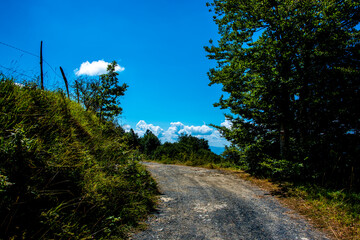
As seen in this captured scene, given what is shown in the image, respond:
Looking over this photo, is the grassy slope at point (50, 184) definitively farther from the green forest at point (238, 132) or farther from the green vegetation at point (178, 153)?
the green vegetation at point (178, 153)

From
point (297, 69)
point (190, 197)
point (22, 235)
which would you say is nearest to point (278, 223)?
point (190, 197)

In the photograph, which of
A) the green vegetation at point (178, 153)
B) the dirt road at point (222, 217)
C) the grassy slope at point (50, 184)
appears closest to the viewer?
the grassy slope at point (50, 184)

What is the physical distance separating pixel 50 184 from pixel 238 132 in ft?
22.9

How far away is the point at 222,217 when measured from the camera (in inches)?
150

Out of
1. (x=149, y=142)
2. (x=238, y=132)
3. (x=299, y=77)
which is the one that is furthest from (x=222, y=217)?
(x=149, y=142)

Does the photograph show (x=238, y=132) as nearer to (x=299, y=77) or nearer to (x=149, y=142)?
(x=299, y=77)

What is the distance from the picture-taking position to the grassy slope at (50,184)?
2.25 metres

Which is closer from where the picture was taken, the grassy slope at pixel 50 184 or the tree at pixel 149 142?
the grassy slope at pixel 50 184

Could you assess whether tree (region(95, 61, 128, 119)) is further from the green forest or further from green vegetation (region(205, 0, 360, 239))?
green vegetation (region(205, 0, 360, 239))

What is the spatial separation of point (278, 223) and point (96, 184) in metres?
3.87

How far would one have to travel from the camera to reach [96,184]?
10.8ft

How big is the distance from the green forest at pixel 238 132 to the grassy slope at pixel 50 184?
0.05ft

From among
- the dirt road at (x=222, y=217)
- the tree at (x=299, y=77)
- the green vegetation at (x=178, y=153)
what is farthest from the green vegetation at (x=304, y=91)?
the green vegetation at (x=178, y=153)

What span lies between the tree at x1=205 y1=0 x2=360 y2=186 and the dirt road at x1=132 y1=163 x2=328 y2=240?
8.69 ft
